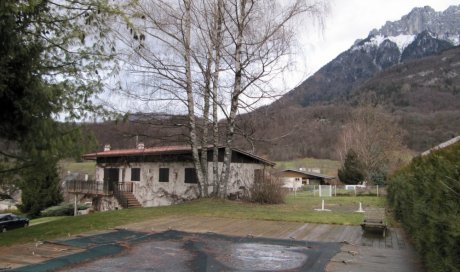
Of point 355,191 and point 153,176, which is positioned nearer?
point 153,176

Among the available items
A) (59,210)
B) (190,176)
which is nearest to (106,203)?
(59,210)

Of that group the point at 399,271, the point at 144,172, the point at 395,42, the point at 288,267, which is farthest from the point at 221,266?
the point at 395,42

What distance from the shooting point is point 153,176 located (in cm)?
2777

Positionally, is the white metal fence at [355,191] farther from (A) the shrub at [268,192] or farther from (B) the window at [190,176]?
(A) the shrub at [268,192]

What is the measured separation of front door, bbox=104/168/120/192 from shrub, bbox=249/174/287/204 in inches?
485

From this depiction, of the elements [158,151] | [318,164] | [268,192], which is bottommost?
[268,192]

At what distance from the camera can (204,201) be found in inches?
767

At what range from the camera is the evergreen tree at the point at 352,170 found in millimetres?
45250

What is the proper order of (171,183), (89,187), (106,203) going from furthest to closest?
1. (89,187)
2. (106,203)
3. (171,183)

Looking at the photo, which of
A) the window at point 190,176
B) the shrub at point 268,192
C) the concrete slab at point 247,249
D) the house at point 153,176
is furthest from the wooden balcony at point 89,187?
the concrete slab at point 247,249

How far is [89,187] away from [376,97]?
40810mm

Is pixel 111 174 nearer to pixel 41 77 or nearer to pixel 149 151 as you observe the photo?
pixel 149 151

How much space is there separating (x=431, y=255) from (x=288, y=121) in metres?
15.0

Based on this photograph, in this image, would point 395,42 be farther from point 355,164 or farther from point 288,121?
point 288,121
